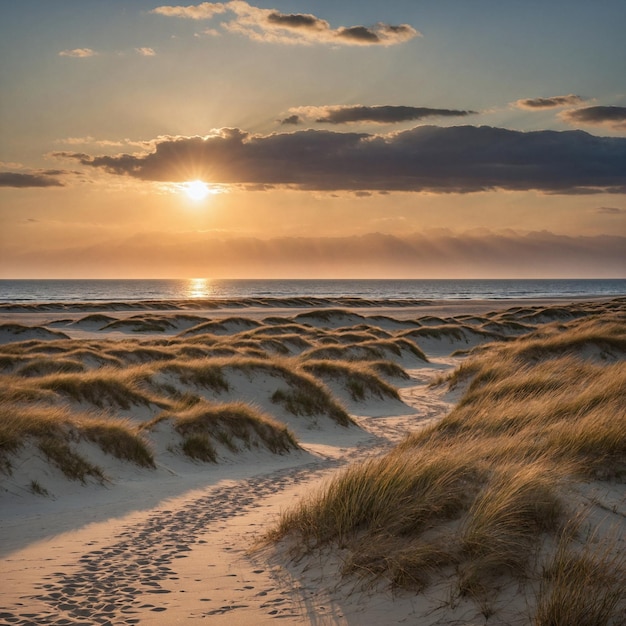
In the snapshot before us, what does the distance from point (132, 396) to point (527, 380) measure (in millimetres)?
9529

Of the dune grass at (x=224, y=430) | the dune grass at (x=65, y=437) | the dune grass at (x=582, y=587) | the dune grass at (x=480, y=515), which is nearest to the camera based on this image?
the dune grass at (x=582, y=587)

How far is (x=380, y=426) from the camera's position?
742 inches

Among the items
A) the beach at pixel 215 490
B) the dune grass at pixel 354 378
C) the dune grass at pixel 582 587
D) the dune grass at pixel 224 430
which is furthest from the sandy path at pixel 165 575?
the dune grass at pixel 354 378

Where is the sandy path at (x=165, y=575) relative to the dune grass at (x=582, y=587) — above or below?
below

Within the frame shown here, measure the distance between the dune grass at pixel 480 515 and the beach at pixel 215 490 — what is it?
0.05 metres

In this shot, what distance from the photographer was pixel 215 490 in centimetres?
1145

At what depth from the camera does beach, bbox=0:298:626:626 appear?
5.73m

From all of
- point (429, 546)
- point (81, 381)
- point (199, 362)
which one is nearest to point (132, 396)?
point (81, 381)

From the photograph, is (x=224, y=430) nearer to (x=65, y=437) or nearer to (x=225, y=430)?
(x=225, y=430)

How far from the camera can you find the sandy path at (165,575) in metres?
5.71

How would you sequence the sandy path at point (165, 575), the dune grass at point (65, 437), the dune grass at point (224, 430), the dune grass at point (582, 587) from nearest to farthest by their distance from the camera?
1. the dune grass at point (582, 587)
2. the sandy path at point (165, 575)
3. the dune grass at point (65, 437)
4. the dune grass at point (224, 430)

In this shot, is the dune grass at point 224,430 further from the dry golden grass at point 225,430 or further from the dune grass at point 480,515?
the dune grass at point 480,515

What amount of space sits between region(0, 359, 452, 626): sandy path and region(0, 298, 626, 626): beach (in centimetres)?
2

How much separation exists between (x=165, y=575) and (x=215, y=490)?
471cm
